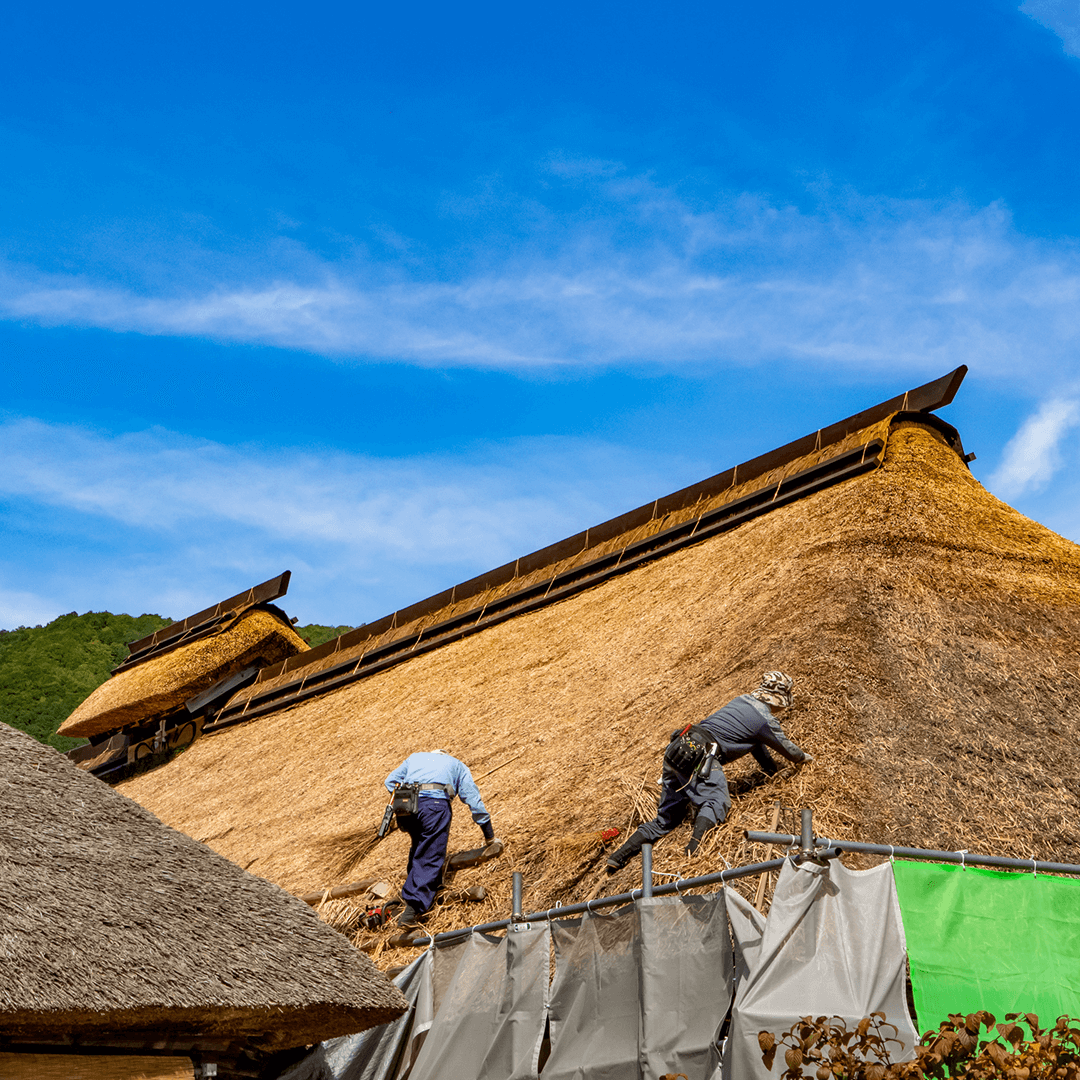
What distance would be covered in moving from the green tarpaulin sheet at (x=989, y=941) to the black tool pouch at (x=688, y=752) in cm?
147

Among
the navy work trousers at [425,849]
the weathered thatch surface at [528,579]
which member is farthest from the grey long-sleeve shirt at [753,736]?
the weathered thatch surface at [528,579]

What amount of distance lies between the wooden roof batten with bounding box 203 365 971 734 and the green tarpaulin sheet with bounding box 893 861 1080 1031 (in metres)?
6.39

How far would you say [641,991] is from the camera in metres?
5.91

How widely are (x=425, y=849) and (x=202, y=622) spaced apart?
12703 millimetres

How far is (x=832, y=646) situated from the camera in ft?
26.0

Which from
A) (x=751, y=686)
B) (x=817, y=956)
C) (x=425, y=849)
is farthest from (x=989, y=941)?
(x=425, y=849)

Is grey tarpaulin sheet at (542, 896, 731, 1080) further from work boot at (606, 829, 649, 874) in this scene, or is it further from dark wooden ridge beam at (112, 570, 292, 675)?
dark wooden ridge beam at (112, 570, 292, 675)

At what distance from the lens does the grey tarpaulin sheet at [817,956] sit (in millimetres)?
5223

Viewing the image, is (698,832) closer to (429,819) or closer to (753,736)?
(753,736)

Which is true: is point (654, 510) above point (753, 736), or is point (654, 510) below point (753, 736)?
above

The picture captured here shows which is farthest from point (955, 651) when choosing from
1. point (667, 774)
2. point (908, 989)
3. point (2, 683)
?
point (2, 683)

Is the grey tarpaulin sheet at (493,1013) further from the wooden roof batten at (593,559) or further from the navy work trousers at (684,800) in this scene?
the wooden roof batten at (593,559)

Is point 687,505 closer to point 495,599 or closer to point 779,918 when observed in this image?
point 495,599

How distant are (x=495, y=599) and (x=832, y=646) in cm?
741
